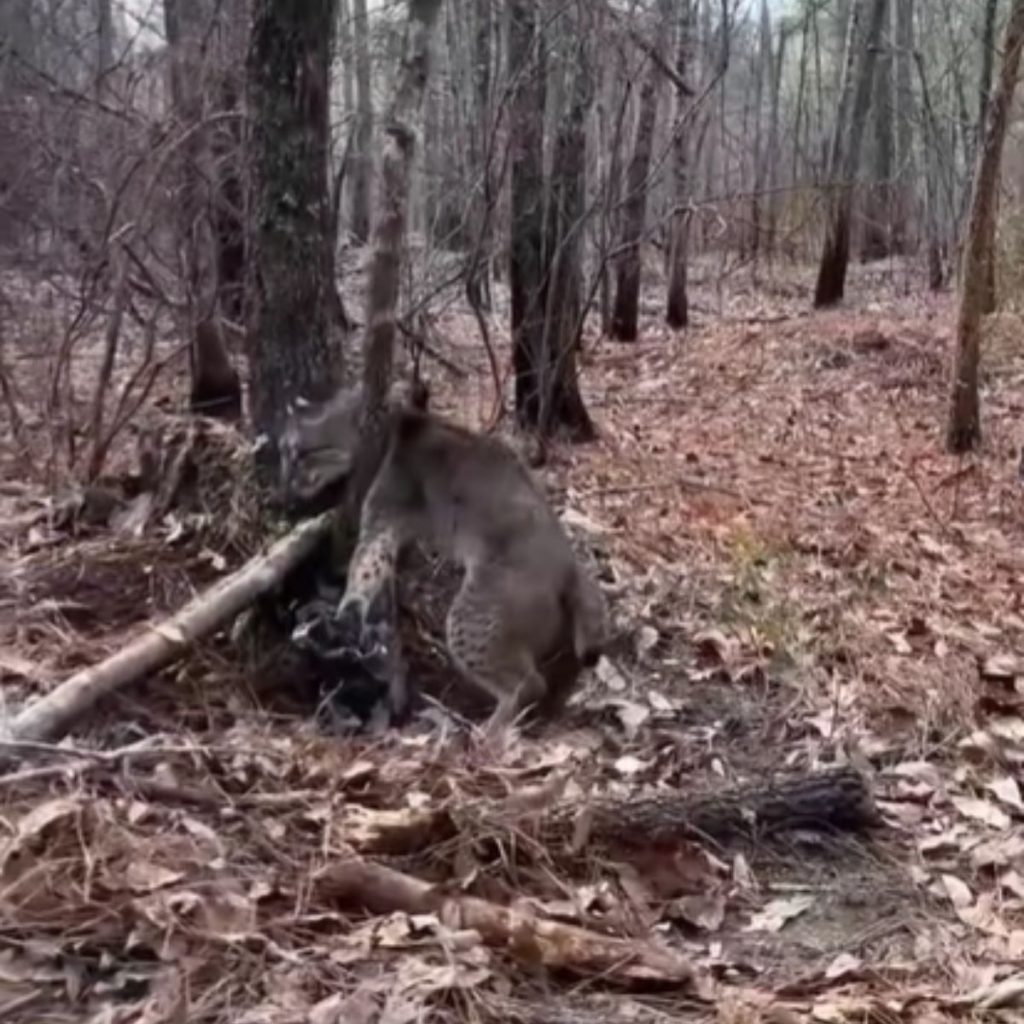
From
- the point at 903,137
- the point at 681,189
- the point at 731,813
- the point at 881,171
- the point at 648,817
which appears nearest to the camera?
the point at 648,817

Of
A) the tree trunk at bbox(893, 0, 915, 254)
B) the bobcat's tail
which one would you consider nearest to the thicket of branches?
the bobcat's tail

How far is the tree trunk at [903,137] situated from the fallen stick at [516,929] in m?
18.8

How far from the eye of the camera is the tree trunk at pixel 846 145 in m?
17.5

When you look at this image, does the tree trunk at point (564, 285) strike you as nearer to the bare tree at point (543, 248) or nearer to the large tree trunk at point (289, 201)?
the bare tree at point (543, 248)

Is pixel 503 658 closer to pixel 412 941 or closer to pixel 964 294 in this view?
pixel 412 941

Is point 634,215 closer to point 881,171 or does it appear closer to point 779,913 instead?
point 779,913

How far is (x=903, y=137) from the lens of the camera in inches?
974

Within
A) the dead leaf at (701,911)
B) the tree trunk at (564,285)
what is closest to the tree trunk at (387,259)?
the dead leaf at (701,911)

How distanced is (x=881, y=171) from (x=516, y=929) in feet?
73.0

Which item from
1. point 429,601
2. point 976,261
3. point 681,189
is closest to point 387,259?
point 429,601

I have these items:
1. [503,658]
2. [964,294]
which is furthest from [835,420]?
[503,658]

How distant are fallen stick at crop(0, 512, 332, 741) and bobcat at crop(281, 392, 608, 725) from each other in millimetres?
236

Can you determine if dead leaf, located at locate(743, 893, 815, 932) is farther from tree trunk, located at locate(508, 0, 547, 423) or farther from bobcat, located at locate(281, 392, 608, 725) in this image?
tree trunk, located at locate(508, 0, 547, 423)

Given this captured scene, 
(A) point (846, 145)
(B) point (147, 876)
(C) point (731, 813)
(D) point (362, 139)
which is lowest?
(C) point (731, 813)
